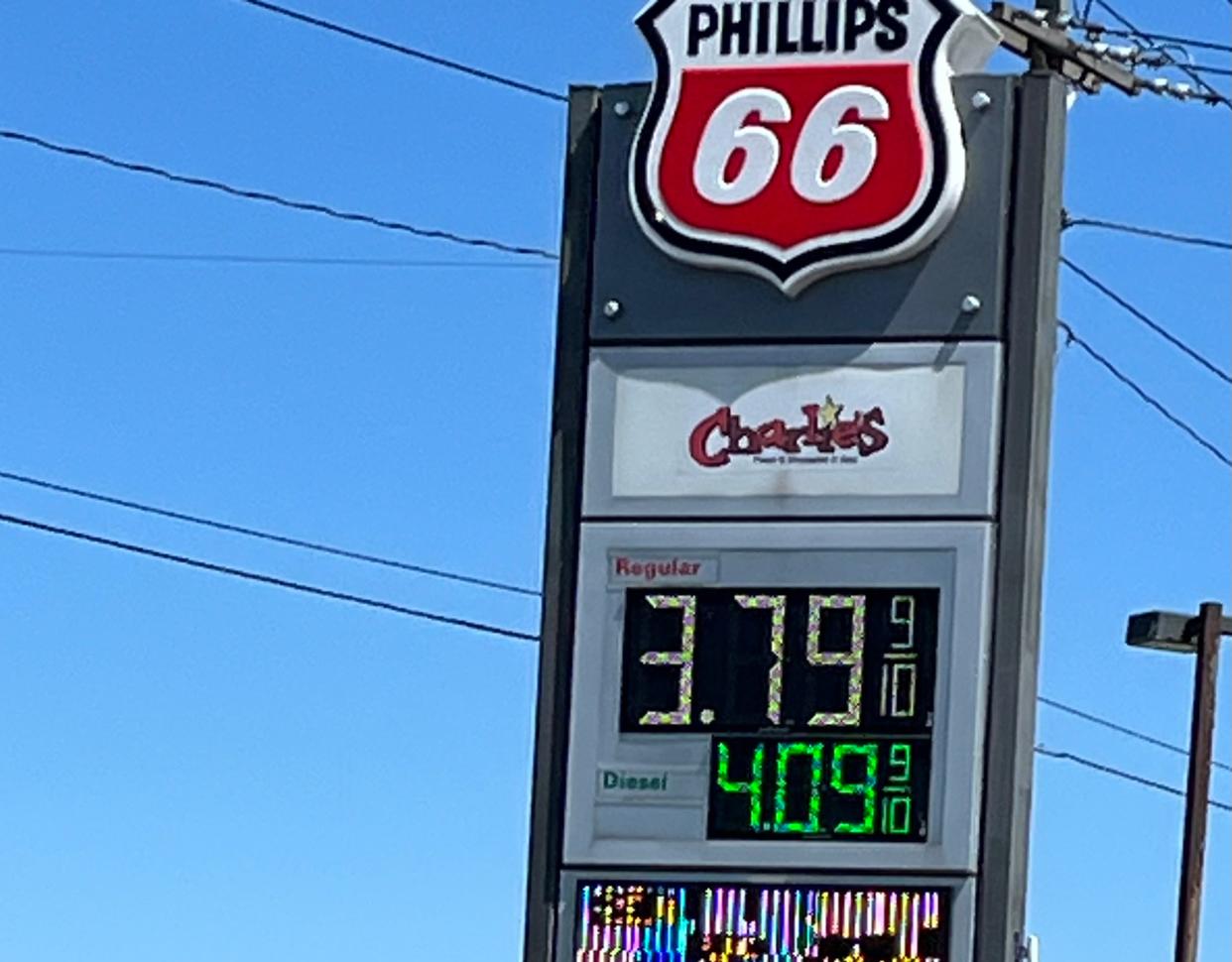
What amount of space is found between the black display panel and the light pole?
897cm

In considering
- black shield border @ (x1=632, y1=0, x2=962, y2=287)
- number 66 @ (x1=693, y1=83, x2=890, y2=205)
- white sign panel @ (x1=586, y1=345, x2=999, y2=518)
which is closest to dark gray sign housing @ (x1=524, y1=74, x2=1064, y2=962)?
white sign panel @ (x1=586, y1=345, x2=999, y2=518)

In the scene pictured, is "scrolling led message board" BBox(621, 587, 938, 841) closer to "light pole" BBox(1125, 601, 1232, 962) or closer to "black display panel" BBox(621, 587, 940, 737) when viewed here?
"black display panel" BBox(621, 587, 940, 737)

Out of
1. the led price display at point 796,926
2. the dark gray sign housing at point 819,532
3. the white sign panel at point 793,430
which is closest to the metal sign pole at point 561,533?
the dark gray sign housing at point 819,532

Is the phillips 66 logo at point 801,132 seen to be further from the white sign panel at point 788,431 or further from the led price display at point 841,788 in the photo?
the led price display at point 841,788

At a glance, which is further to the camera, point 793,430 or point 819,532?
point 793,430

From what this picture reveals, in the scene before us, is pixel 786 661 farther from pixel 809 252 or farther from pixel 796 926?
pixel 809 252

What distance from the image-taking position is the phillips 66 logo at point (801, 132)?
22469 mm

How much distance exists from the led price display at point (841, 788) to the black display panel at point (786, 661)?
8 centimetres

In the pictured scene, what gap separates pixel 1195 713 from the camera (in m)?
30.9

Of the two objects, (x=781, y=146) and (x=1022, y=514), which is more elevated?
(x=781, y=146)

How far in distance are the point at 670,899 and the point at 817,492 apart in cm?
217

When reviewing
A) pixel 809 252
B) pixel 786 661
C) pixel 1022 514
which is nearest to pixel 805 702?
pixel 786 661

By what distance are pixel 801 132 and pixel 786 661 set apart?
2.91 meters

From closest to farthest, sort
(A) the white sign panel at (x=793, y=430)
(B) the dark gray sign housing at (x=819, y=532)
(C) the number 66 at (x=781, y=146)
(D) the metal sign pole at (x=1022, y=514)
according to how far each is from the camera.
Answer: (B) the dark gray sign housing at (x=819, y=532) < (D) the metal sign pole at (x=1022, y=514) < (A) the white sign panel at (x=793, y=430) < (C) the number 66 at (x=781, y=146)
